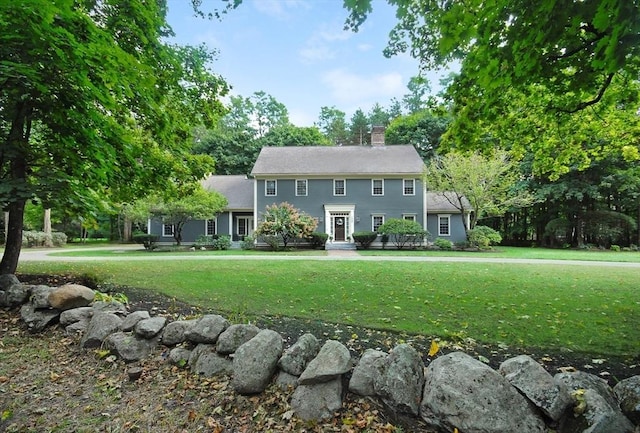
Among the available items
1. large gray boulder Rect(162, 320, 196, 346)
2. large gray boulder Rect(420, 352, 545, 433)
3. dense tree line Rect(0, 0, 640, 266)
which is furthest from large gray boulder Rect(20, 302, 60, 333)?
large gray boulder Rect(420, 352, 545, 433)

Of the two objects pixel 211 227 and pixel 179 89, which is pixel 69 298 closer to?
pixel 179 89

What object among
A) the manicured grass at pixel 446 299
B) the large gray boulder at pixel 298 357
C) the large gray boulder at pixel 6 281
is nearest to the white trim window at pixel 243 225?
the manicured grass at pixel 446 299

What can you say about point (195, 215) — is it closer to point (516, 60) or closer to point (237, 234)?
point (237, 234)

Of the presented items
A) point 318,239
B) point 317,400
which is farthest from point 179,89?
point 318,239

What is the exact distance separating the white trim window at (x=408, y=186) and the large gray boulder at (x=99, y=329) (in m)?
21.2

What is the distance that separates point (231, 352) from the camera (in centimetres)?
317

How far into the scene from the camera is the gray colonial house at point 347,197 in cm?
2328

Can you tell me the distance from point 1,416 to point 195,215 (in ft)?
60.6

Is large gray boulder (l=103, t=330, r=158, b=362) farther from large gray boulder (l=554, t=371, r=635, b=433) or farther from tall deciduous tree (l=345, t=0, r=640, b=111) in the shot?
tall deciduous tree (l=345, t=0, r=640, b=111)

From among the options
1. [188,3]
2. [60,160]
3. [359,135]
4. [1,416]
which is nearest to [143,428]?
[1,416]

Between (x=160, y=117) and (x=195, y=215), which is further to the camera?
(x=195, y=215)

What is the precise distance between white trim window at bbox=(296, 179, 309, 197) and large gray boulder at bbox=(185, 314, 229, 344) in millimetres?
20516

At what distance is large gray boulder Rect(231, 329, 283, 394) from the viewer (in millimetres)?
2811

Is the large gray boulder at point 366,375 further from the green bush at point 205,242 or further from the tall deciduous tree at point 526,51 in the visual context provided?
the green bush at point 205,242
